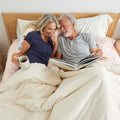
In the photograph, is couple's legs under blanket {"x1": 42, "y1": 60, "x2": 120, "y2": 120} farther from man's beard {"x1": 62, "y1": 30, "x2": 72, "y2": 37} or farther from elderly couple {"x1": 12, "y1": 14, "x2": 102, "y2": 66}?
man's beard {"x1": 62, "y1": 30, "x2": 72, "y2": 37}

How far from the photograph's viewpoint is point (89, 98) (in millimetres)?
726

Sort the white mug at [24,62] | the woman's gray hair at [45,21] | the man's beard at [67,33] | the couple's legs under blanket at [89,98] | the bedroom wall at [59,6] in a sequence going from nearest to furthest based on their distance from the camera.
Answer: the couple's legs under blanket at [89,98] → the white mug at [24,62] → the woman's gray hair at [45,21] → the man's beard at [67,33] → the bedroom wall at [59,6]

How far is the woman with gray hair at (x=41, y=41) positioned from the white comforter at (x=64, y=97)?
300 mm

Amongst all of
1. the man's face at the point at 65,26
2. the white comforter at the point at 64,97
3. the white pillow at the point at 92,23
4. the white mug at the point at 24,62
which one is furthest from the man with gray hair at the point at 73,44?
the white mug at the point at 24,62

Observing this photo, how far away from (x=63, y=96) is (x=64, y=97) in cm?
2

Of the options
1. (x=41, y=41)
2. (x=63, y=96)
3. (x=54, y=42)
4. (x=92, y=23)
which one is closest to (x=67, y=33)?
(x=54, y=42)

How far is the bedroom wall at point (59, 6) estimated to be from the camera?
1.33 meters

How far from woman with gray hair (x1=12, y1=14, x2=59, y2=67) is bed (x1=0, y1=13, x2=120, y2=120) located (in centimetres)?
27

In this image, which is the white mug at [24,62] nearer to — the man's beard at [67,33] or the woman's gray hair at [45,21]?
the woman's gray hair at [45,21]

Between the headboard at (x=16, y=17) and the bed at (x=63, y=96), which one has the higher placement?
the headboard at (x=16, y=17)

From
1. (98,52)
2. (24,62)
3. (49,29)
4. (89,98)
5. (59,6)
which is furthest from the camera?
(59,6)

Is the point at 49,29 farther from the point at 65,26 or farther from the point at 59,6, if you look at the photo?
the point at 59,6

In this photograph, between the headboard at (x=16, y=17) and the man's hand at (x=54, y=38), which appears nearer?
the man's hand at (x=54, y=38)

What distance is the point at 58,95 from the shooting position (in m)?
0.77
